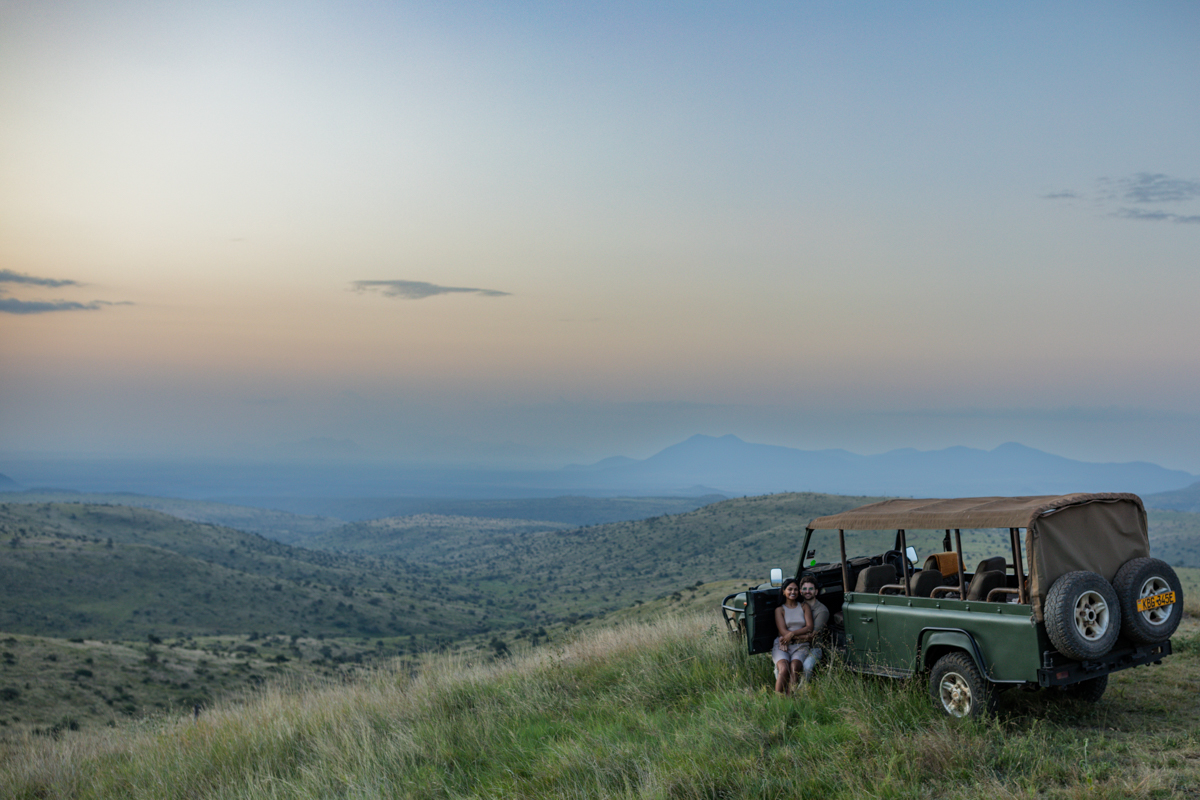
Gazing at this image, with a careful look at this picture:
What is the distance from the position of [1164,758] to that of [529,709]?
7.47 metres

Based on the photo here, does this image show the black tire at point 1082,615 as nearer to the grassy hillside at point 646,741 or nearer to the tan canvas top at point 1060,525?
the tan canvas top at point 1060,525

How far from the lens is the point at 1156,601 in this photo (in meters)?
7.84

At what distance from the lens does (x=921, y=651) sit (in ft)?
27.5

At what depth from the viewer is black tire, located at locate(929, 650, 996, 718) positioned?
7645 mm

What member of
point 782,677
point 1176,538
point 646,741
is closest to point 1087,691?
point 782,677

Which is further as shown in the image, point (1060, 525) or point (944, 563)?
point (944, 563)

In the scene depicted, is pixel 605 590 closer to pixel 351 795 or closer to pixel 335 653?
pixel 335 653

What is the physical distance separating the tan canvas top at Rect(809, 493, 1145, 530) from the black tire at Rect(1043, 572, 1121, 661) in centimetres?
66

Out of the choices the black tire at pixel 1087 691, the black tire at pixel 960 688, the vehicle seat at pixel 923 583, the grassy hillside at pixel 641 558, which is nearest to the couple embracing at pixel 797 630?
the vehicle seat at pixel 923 583

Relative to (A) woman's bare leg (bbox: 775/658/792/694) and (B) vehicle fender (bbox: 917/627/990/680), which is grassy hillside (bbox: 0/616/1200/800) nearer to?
(A) woman's bare leg (bbox: 775/658/792/694)

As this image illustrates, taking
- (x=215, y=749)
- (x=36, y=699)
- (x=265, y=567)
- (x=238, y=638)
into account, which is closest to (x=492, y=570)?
(x=265, y=567)

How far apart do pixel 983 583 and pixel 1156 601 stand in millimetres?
1574

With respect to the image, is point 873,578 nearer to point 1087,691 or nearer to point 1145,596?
point 1087,691

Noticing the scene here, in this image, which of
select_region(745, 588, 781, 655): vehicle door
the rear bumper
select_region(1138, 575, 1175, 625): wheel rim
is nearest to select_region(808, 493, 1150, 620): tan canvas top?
select_region(1138, 575, 1175, 625): wheel rim
